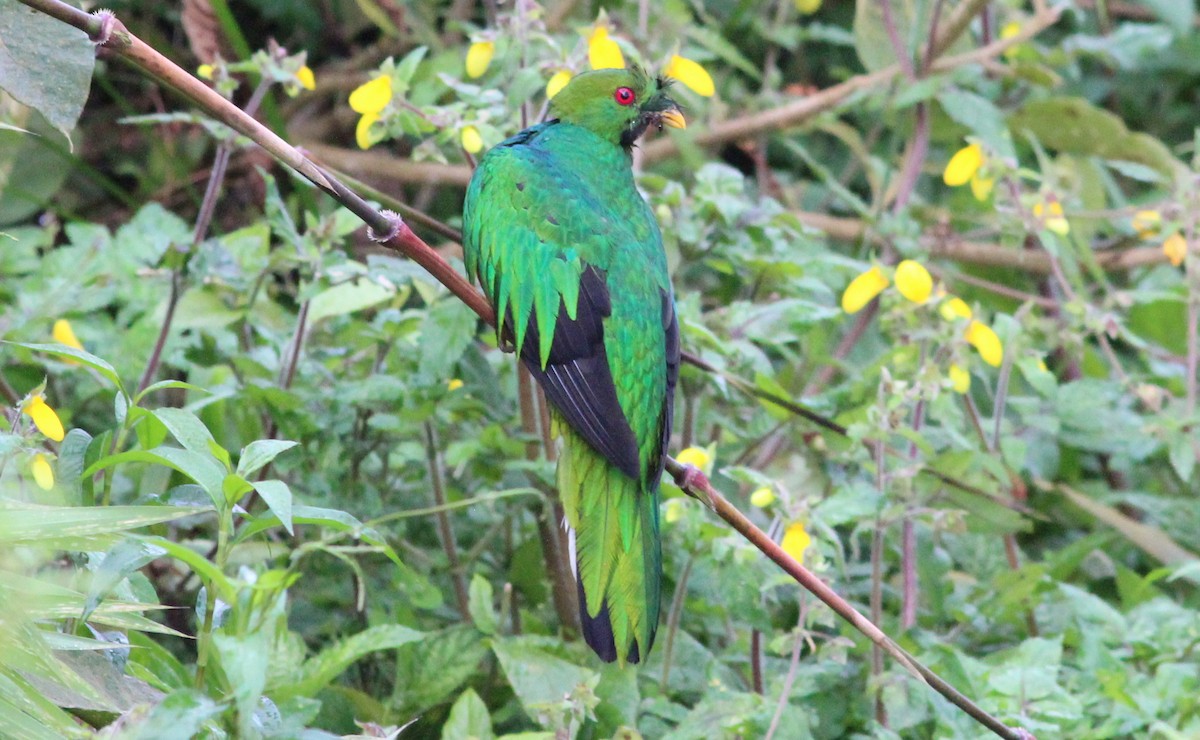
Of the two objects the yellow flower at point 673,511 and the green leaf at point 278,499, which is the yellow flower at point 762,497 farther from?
the green leaf at point 278,499

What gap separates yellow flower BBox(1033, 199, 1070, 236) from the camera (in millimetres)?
3006

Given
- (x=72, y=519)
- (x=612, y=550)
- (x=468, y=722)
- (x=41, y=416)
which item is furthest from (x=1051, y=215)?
(x=72, y=519)

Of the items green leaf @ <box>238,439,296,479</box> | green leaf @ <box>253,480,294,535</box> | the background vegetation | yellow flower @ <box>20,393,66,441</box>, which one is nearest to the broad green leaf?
the background vegetation

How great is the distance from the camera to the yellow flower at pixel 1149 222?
313 cm

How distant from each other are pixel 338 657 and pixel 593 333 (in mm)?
681

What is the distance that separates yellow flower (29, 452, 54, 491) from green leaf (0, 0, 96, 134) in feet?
1.48

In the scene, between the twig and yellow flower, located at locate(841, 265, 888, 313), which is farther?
yellow flower, located at locate(841, 265, 888, 313)

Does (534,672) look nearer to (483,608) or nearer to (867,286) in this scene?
(483,608)

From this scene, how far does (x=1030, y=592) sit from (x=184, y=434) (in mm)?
1769

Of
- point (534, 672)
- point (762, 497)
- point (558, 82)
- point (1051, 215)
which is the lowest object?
point (534, 672)

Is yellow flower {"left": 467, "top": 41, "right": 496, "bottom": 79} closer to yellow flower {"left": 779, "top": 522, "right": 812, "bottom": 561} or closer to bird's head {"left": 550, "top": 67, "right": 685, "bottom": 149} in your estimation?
bird's head {"left": 550, "top": 67, "right": 685, "bottom": 149}

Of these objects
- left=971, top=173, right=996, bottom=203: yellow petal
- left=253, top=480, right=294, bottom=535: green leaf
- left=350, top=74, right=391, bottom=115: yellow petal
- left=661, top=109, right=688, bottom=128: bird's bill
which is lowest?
left=253, top=480, right=294, bottom=535: green leaf

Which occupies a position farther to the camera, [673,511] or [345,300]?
[345,300]

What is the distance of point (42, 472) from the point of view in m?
1.88
